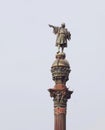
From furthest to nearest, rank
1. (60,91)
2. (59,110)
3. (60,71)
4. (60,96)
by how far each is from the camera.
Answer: (60,71)
(60,91)
(60,96)
(59,110)

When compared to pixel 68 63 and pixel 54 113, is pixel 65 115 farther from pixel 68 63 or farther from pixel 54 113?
pixel 68 63

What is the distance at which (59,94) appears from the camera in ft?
126

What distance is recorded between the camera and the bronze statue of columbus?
1591 inches

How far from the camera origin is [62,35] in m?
40.5

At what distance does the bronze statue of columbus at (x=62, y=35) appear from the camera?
4041cm

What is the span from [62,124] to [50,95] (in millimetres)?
2370

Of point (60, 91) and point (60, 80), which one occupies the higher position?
point (60, 80)

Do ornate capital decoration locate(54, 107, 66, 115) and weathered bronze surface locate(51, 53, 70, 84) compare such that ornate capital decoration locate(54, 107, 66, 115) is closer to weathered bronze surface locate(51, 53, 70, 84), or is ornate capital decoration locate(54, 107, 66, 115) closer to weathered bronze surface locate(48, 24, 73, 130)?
weathered bronze surface locate(48, 24, 73, 130)

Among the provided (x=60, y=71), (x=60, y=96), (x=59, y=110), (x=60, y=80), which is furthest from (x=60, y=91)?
(x=60, y=71)

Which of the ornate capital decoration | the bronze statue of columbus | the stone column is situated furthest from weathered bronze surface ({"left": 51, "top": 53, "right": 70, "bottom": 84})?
the ornate capital decoration

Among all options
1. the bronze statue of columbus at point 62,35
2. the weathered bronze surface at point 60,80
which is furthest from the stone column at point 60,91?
the bronze statue of columbus at point 62,35

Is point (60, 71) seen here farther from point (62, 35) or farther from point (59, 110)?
point (62, 35)

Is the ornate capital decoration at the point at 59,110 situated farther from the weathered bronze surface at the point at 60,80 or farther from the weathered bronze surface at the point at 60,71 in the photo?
the weathered bronze surface at the point at 60,71

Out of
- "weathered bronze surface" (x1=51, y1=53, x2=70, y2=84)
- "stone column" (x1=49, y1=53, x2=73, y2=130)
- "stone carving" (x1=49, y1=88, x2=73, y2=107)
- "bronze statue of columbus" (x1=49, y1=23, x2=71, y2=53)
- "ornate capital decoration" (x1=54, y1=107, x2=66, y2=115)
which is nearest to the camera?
"stone column" (x1=49, y1=53, x2=73, y2=130)
